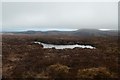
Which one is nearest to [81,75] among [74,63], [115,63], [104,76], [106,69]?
[104,76]

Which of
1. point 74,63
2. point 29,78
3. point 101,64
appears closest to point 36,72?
point 29,78

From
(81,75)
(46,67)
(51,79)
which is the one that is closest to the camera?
(51,79)

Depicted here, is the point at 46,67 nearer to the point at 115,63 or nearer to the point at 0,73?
the point at 0,73

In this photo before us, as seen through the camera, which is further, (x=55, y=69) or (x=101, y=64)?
(x=101, y=64)

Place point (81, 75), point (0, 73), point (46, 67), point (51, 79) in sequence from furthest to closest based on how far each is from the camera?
point (46, 67) → point (0, 73) → point (81, 75) → point (51, 79)

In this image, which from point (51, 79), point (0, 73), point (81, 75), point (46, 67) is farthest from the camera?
point (46, 67)

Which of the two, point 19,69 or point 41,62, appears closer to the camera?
point 19,69

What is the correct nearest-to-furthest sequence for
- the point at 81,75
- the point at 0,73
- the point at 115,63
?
the point at 81,75 → the point at 0,73 → the point at 115,63

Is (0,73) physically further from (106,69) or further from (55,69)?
(106,69)
